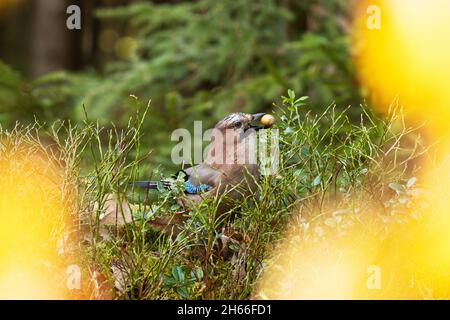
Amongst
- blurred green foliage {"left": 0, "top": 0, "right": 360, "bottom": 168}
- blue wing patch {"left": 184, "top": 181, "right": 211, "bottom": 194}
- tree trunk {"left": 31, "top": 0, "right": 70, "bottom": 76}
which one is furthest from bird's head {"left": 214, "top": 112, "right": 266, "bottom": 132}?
tree trunk {"left": 31, "top": 0, "right": 70, "bottom": 76}

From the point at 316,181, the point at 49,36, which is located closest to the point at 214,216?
the point at 316,181

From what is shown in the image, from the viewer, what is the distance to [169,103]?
164 inches

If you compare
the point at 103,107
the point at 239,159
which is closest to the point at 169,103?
the point at 103,107

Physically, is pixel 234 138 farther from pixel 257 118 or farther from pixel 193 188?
pixel 193 188

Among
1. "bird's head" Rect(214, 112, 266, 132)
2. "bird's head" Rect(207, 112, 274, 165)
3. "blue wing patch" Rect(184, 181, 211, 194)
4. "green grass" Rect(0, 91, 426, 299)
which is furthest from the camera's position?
"bird's head" Rect(214, 112, 266, 132)

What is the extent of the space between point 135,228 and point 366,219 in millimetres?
571

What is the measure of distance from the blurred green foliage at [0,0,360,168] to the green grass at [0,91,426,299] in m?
2.47

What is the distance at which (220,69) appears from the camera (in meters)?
5.63

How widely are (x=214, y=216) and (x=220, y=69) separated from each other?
4.03 metres

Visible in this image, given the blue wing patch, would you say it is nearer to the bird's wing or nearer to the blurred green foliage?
the bird's wing

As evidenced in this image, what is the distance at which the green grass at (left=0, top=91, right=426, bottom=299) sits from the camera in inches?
67.2

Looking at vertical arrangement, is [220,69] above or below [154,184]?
above

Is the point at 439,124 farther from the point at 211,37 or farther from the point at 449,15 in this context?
the point at 211,37
